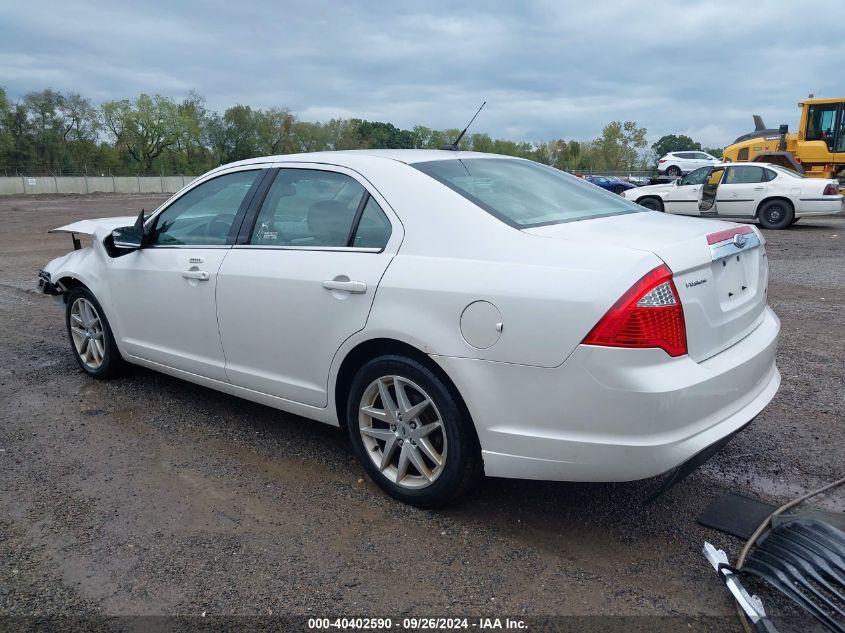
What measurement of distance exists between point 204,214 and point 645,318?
→ 113 inches

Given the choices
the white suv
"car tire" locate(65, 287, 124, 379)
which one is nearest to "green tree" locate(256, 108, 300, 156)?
the white suv

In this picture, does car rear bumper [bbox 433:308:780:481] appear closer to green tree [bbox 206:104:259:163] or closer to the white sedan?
the white sedan

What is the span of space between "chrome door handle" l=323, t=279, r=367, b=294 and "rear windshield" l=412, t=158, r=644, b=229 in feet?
2.06

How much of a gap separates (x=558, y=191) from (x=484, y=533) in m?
1.82

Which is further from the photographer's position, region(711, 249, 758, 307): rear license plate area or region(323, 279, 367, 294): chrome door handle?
region(323, 279, 367, 294): chrome door handle

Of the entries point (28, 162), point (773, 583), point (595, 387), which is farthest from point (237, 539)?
point (28, 162)

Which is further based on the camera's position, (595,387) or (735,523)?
(735,523)

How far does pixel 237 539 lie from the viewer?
304 centimetres

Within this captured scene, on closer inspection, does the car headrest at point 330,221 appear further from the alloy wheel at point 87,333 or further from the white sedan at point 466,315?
the alloy wheel at point 87,333

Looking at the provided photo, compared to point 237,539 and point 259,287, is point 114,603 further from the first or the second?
point 259,287

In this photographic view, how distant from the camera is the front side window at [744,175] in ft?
52.6

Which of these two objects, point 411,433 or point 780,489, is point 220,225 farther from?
point 780,489

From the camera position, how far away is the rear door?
52.6 ft

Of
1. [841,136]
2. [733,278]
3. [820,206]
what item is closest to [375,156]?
[733,278]
